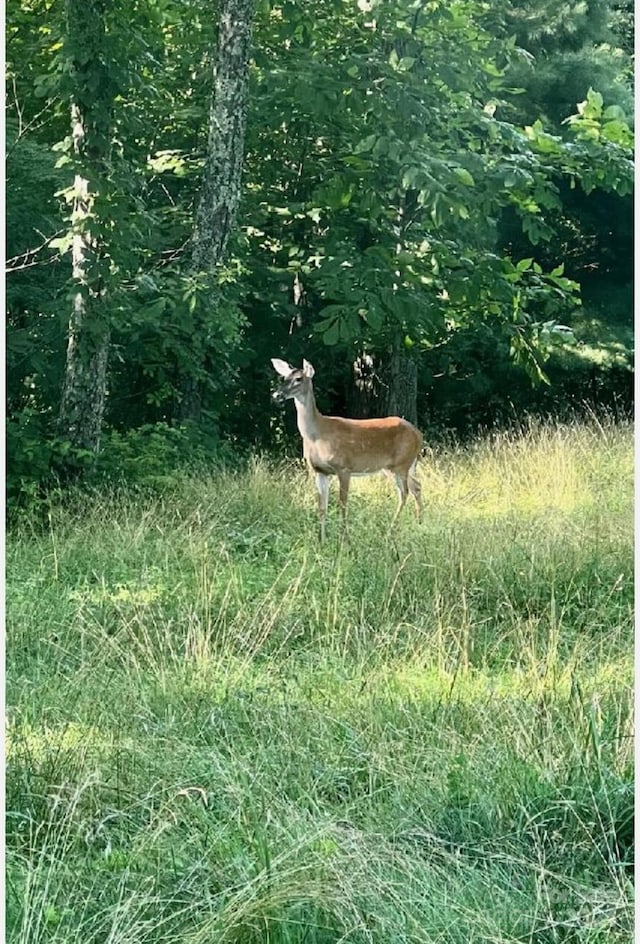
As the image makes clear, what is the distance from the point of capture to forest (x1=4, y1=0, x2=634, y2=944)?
2408mm

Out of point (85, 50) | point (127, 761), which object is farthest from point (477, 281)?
point (127, 761)

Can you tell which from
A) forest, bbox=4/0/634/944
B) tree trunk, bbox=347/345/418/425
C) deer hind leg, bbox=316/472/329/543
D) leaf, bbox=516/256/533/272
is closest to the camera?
forest, bbox=4/0/634/944

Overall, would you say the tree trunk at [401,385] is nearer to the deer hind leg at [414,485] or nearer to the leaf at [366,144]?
the deer hind leg at [414,485]

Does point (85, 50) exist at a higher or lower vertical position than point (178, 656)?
higher

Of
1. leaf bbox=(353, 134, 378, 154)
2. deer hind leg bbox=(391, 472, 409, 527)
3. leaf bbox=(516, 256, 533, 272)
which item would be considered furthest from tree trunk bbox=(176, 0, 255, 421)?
leaf bbox=(516, 256, 533, 272)

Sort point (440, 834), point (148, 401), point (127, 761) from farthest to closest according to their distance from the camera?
point (148, 401), point (127, 761), point (440, 834)

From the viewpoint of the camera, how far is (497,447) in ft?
13.5

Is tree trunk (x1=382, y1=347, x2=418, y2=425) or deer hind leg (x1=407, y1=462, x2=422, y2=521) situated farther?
tree trunk (x1=382, y1=347, x2=418, y2=425)

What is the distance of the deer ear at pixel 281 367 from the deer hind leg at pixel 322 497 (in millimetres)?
352

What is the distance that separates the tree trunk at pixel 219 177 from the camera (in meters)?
4.16

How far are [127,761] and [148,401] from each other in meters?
2.31

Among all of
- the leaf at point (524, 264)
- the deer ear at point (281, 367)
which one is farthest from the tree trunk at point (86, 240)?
the leaf at point (524, 264)

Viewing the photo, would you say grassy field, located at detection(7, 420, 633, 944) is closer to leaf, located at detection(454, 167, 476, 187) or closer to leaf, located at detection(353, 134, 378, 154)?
leaf, located at detection(454, 167, 476, 187)

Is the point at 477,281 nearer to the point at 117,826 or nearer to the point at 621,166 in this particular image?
the point at 621,166
